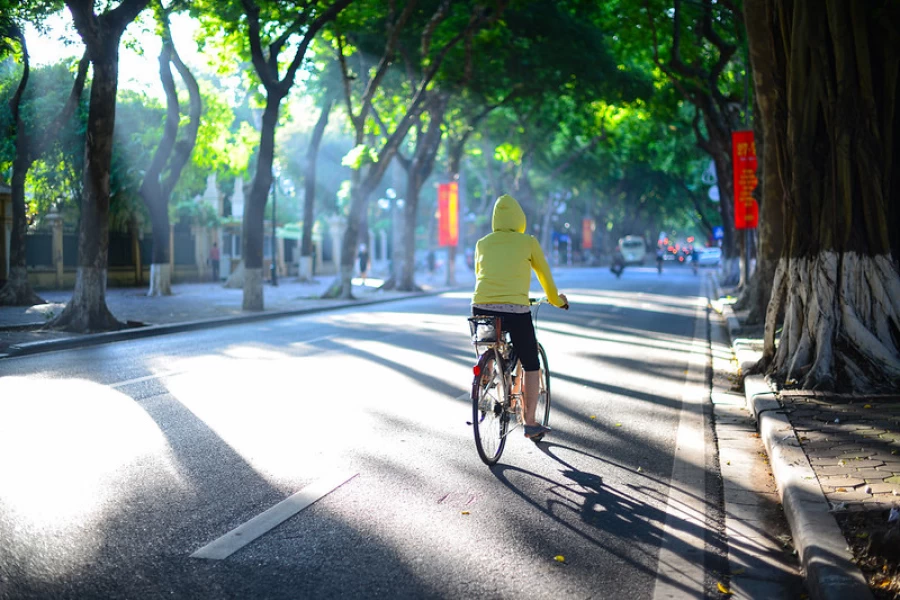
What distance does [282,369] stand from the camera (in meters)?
11.1

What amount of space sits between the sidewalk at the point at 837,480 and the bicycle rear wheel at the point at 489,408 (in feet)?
5.81

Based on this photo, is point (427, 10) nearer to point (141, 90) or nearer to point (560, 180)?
point (141, 90)

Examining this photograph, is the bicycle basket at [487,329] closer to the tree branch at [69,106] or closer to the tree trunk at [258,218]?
the tree trunk at [258,218]

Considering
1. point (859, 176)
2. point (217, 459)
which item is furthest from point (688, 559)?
point (859, 176)

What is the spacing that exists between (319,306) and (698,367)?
13710 millimetres

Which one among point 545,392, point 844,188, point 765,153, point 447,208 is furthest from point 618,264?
point 545,392

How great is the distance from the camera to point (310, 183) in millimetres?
35688

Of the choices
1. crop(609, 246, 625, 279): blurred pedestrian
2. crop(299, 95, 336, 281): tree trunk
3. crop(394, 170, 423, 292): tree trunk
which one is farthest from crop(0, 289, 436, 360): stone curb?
crop(609, 246, 625, 279): blurred pedestrian

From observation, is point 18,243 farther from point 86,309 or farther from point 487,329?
point 487,329

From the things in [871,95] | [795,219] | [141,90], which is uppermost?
[141,90]

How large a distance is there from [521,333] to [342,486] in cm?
162

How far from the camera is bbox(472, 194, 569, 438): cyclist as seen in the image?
21.0ft

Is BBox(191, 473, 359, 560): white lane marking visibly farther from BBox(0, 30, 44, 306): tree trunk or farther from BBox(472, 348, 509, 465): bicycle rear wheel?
BBox(0, 30, 44, 306): tree trunk

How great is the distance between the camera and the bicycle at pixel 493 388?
6.15 metres
